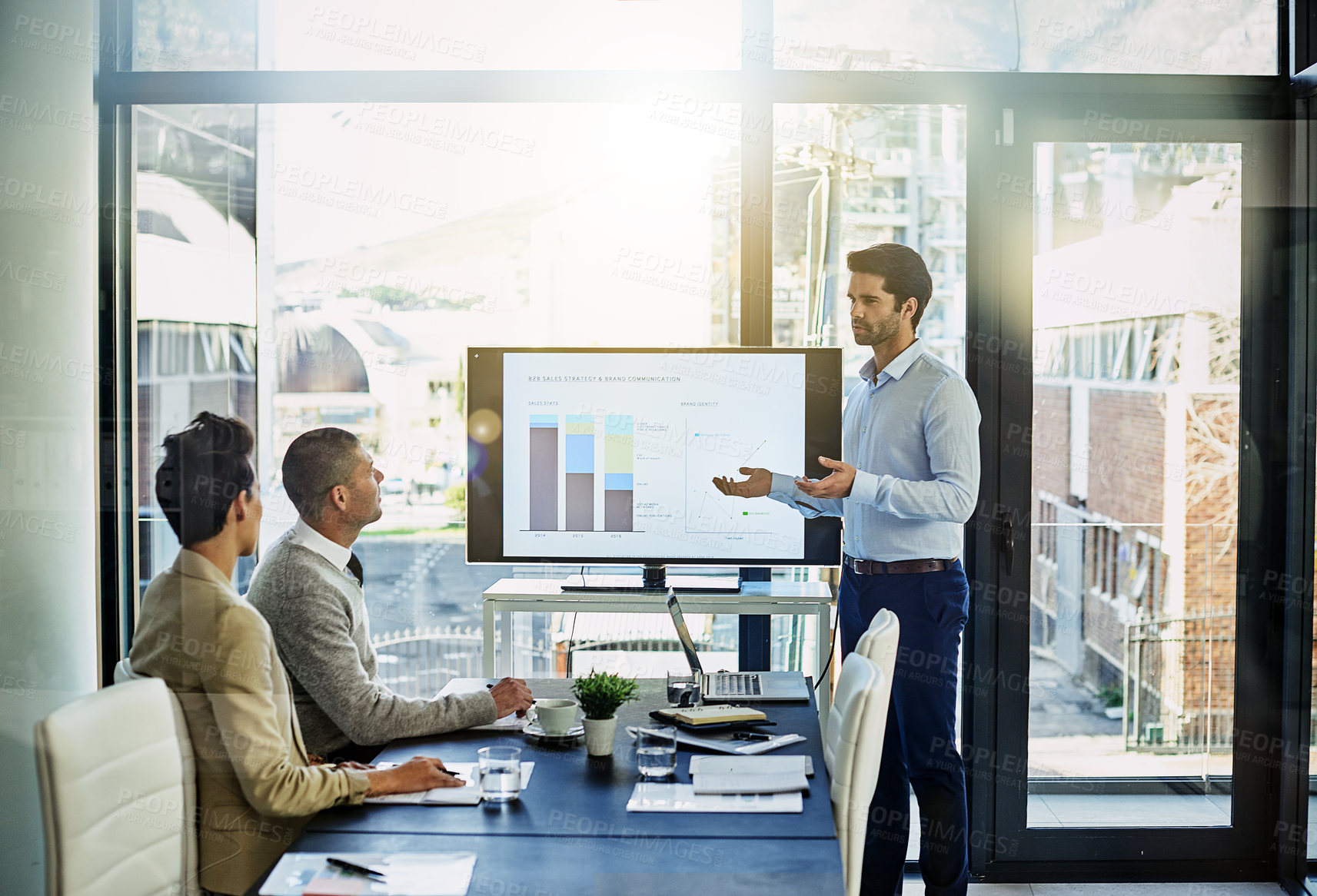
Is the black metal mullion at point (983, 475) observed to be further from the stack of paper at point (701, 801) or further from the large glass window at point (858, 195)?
the stack of paper at point (701, 801)

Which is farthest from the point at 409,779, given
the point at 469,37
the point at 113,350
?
the point at 469,37

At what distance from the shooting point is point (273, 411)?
3654 mm

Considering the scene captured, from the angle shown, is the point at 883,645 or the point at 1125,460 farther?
the point at 1125,460

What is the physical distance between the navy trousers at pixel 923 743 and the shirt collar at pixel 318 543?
57.8 inches

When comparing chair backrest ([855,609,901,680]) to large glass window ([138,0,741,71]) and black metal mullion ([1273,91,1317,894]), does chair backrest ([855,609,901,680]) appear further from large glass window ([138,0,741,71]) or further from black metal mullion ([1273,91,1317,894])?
large glass window ([138,0,741,71])

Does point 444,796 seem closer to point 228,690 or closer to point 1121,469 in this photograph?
point 228,690

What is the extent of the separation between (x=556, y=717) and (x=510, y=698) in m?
0.18

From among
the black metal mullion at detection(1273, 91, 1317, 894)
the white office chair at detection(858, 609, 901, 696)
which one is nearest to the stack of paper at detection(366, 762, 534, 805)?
the white office chair at detection(858, 609, 901, 696)

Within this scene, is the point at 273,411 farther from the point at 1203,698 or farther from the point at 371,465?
the point at 1203,698

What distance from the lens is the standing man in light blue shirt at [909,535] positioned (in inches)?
116

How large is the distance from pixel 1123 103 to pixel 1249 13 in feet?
1.61

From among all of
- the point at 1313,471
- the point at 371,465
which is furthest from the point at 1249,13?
the point at 371,465

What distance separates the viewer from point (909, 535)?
3.02 meters

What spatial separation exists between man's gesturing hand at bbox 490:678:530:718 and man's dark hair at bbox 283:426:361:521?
1.84 feet
